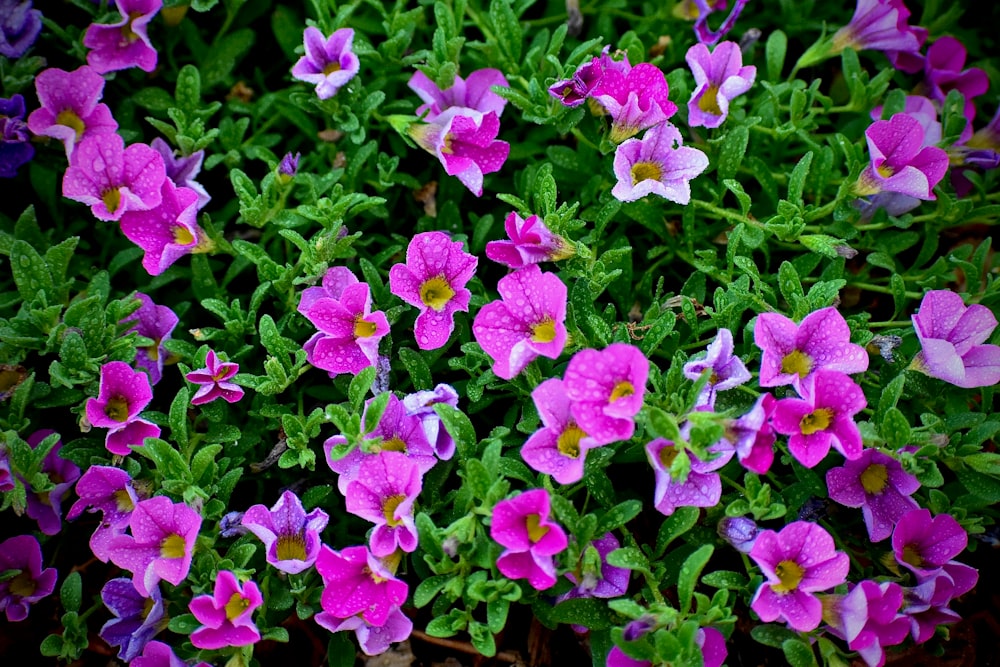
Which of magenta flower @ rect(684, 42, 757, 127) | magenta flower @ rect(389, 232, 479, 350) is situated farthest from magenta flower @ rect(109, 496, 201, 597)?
magenta flower @ rect(684, 42, 757, 127)

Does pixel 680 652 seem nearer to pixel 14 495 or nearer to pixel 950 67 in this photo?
pixel 14 495

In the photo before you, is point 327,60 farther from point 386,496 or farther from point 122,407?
point 386,496

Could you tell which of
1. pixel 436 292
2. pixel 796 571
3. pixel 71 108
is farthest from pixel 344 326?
pixel 796 571

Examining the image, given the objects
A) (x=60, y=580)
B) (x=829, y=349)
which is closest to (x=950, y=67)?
(x=829, y=349)

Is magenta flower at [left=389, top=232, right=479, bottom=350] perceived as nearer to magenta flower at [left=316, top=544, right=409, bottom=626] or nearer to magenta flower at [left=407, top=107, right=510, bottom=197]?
magenta flower at [left=407, top=107, right=510, bottom=197]

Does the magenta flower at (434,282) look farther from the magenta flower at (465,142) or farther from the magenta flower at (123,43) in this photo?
the magenta flower at (123,43)

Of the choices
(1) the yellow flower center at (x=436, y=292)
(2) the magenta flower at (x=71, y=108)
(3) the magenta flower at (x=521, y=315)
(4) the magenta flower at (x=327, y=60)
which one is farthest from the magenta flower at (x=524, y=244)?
(2) the magenta flower at (x=71, y=108)

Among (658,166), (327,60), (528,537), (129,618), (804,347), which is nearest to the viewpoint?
(528,537)
